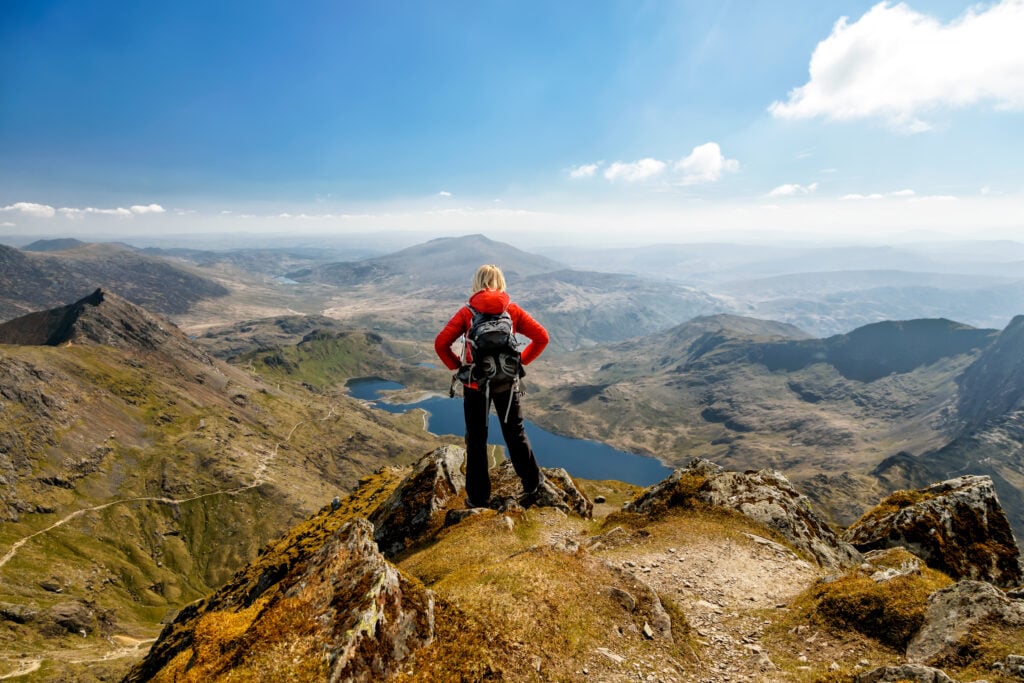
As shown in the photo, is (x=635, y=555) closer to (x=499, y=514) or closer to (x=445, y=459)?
(x=499, y=514)

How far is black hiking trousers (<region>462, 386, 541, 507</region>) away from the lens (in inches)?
695

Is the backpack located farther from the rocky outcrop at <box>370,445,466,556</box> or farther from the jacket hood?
the rocky outcrop at <box>370,445,466,556</box>

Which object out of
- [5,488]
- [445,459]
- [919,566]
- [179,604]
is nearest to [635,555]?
[919,566]

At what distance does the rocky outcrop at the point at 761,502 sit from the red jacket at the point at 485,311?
537 inches

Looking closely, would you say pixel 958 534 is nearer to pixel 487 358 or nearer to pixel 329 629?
pixel 487 358

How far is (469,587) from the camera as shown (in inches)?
508

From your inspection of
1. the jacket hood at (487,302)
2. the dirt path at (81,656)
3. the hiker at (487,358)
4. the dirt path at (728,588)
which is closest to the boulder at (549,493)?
the hiker at (487,358)

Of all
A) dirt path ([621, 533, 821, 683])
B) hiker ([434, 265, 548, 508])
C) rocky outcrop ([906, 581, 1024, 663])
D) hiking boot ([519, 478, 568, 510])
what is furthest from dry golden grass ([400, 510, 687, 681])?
hiking boot ([519, 478, 568, 510])

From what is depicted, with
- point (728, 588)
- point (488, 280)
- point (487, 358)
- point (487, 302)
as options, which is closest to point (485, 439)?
point (487, 358)

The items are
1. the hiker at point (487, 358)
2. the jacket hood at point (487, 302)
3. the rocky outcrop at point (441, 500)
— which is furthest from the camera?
the rocky outcrop at point (441, 500)

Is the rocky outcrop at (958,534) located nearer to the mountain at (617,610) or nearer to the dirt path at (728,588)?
the mountain at (617,610)

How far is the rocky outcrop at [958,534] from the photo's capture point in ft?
73.1

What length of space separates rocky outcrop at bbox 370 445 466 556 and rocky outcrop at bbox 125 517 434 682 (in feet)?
44.0

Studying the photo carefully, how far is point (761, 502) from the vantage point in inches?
938
